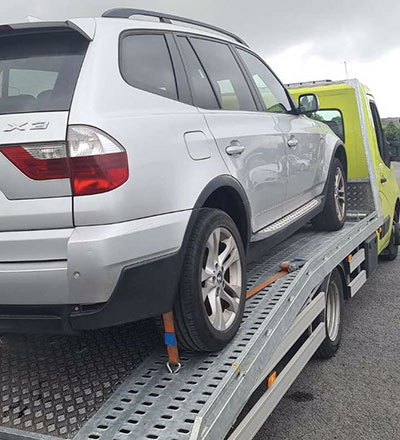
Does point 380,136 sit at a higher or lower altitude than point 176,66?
lower

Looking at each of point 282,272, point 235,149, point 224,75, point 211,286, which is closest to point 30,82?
point 235,149

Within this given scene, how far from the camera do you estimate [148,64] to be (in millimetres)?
2609

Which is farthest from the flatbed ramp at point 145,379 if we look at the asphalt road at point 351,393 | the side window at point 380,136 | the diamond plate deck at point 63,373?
the side window at point 380,136

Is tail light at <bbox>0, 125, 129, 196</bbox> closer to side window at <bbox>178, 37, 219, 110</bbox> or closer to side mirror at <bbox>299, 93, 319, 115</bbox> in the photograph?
side window at <bbox>178, 37, 219, 110</bbox>

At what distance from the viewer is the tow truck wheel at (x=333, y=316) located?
411cm

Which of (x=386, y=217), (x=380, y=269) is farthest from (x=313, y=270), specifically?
(x=380, y=269)

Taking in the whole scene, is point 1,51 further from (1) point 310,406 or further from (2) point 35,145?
(1) point 310,406

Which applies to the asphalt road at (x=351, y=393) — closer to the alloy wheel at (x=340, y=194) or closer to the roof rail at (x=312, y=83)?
the alloy wheel at (x=340, y=194)

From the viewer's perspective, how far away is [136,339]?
288 centimetres

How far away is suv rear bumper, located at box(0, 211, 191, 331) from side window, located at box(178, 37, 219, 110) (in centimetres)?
90

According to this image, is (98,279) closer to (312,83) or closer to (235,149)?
(235,149)

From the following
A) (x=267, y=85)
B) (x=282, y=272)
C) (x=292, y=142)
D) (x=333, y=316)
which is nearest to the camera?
(x=282, y=272)

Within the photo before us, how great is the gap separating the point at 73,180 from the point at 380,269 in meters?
5.69

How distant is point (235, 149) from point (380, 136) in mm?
4148
